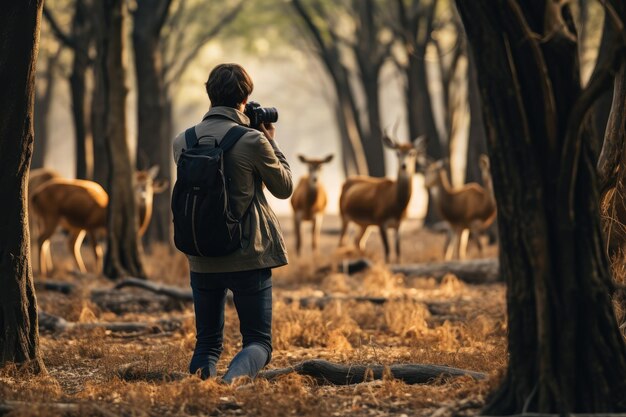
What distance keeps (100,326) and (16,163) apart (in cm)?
306

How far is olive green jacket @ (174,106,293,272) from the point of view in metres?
5.74

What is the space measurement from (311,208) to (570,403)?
13.5 meters

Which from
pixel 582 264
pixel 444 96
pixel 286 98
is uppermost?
pixel 286 98

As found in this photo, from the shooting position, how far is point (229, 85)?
5.87 metres

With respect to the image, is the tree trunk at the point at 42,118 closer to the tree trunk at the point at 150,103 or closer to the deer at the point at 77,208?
the tree trunk at the point at 150,103

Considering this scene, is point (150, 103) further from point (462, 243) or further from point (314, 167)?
point (462, 243)

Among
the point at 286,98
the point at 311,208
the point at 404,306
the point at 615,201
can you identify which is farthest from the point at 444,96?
the point at 286,98

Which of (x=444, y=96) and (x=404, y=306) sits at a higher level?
(x=444, y=96)

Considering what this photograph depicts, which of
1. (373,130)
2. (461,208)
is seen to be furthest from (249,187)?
(373,130)

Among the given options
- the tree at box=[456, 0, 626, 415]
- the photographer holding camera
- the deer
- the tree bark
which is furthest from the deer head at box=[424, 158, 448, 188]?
the tree at box=[456, 0, 626, 415]

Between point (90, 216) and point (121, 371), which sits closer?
point (121, 371)

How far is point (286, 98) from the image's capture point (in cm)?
8744

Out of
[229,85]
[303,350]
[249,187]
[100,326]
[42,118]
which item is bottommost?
[303,350]

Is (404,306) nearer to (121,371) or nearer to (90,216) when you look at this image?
(121,371)
